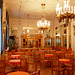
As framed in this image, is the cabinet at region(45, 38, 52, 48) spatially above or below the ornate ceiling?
below

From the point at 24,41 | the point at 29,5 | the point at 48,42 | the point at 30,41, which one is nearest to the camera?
the point at 29,5

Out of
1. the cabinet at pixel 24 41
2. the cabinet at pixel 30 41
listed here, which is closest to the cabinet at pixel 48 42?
the cabinet at pixel 30 41

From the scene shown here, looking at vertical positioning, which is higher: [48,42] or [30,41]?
[30,41]

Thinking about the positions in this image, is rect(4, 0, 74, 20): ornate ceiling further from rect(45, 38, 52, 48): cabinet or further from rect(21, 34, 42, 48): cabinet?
rect(45, 38, 52, 48): cabinet

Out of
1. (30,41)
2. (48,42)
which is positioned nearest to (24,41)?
(30,41)

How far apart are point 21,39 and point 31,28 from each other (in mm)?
2500

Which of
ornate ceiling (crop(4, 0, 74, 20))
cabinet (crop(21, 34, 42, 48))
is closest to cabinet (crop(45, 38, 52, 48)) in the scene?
cabinet (crop(21, 34, 42, 48))

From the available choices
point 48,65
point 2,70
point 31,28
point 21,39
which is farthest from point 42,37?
point 2,70

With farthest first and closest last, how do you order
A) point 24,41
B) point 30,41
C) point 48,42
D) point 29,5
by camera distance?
point 48,42
point 30,41
point 24,41
point 29,5

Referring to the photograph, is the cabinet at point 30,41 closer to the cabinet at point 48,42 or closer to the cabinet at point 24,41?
the cabinet at point 24,41

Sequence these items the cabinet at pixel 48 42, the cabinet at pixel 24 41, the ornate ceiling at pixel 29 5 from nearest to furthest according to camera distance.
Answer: the ornate ceiling at pixel 29 5 → the cabinet at pixel 24 41 → the cabinet at pixel 48 42

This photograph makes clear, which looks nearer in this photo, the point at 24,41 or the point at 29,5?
the point at 29,5

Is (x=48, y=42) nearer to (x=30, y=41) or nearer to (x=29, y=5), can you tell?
(x=30, y=41)

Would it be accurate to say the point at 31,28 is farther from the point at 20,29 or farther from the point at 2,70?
the point at 2,70
